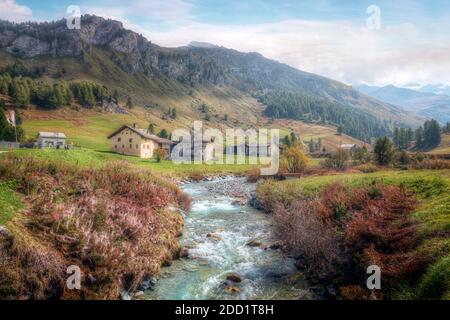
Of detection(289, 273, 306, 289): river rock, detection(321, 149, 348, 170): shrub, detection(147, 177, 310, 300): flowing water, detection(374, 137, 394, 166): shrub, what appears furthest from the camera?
detection(321, 149, 348, 170): shrub

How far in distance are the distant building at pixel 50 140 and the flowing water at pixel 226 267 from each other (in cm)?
6773

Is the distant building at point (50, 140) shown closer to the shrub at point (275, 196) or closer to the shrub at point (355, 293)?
the shrub at point (275, 196)

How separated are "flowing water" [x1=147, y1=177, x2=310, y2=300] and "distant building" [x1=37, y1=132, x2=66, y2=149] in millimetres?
67730

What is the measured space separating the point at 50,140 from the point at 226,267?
81752 mm

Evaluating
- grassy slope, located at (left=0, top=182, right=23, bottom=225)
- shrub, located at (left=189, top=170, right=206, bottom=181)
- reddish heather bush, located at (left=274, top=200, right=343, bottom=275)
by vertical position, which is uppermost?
grassy slope, located at (left=0, top=182, right=23, bottom=225)

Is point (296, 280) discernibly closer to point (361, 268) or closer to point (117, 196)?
point (361, 268)

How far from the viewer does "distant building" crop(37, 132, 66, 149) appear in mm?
85981

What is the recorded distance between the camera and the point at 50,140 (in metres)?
87.7

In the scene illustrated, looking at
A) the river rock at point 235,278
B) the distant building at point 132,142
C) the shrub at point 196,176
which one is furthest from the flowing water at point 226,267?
the distant building at point 132,142

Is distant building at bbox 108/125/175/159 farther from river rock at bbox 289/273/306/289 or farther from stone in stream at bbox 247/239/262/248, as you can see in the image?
river rock at bbox 289/273/306/289

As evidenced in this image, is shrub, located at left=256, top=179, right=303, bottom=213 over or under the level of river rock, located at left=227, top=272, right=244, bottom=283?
over

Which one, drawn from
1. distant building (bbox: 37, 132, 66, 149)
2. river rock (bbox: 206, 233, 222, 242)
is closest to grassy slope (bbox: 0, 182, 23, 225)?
Answer: river rock (bbox: 206, 233, 222, 242)

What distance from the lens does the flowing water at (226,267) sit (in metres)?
17.3

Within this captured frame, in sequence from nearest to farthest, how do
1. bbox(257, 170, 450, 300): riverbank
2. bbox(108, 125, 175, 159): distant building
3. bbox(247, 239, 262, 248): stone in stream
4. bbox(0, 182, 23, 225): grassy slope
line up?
bbox(257, 170, 450, 300): riverbank
bbox(0, 182, 23, 225): grassy slope
bbox(247, 239, 262, 248): stone in stream
bbox(108, 125, 175, 159): distant building
